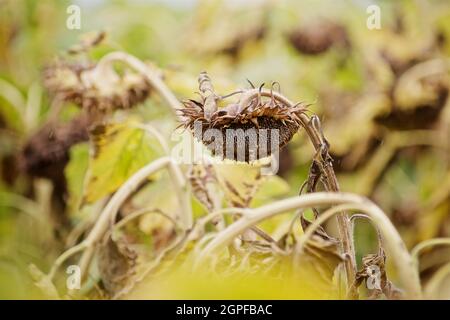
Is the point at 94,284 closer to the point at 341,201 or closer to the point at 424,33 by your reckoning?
the point at 341,201

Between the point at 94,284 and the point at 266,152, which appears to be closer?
the point at 266,152

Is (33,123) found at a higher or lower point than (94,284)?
higher

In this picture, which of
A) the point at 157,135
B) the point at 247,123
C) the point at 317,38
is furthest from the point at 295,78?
the point at 247,123

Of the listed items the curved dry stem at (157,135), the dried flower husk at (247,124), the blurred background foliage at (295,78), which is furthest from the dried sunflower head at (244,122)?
the blurred background foliage at (295,78)

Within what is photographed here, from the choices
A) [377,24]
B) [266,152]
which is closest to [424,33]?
[377,24]

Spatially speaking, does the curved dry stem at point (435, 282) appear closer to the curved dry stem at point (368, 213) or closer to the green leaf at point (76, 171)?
the curved dry stem at point (368, 213)

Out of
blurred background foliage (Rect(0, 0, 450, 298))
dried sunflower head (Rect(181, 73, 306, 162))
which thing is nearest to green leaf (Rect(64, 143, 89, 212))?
blurred background foliage (Rect(0, 0, 450, 298))

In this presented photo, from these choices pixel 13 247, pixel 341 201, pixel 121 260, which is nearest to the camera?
pixel 341 201
